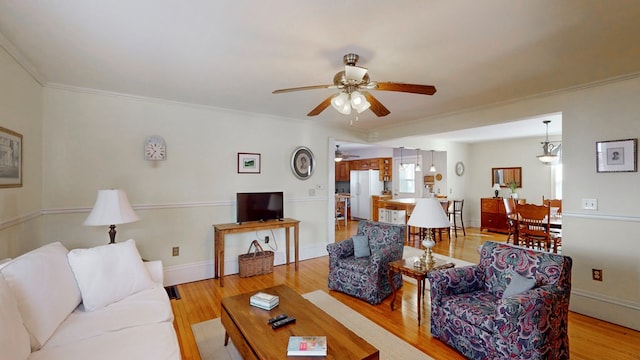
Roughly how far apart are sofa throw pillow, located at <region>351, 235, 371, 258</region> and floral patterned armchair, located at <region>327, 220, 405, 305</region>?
0.13 ft

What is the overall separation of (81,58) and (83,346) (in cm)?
222

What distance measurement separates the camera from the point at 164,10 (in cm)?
171

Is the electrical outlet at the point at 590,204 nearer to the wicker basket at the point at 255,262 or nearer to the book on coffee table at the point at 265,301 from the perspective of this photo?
the book on coffee table at the point at 265,301

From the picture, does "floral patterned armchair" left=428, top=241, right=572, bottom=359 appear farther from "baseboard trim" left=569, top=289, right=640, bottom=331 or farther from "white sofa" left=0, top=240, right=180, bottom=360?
"white sofa" left=0, top=240, right=180, bottom=360

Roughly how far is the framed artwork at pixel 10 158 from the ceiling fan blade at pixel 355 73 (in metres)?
2.52

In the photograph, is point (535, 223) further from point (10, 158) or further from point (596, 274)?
point (10, 158)

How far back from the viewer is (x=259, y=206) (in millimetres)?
4238

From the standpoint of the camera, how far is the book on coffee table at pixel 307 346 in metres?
1.59

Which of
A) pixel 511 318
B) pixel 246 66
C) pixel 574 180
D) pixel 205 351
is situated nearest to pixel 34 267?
pixel 205 351

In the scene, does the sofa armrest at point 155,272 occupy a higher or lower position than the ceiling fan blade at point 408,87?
lower

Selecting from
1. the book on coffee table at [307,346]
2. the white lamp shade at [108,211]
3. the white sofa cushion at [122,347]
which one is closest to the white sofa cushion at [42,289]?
the white sofa cushion at [122,347]

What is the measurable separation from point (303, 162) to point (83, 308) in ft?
11.2

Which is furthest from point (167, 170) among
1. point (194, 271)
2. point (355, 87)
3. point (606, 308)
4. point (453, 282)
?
point (606, 308)

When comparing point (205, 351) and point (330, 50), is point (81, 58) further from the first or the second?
point (205, 351)
